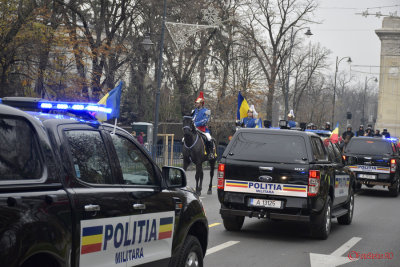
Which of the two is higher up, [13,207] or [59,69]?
[59,69]

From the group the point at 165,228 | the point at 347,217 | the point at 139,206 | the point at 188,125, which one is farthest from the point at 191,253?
the point at 188,125

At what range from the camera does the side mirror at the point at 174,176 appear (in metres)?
6.10

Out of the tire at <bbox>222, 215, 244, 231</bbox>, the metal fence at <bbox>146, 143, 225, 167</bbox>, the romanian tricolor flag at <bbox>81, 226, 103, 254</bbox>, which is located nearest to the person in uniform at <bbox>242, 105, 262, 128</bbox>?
the tire at <bbox>222, 215, 244, 231</bbox>

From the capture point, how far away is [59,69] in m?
30.6

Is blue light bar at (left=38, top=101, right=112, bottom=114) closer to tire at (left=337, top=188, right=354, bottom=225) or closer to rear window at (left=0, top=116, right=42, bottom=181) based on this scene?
rear window at (left=0, top=116, right=42, bottom=181)

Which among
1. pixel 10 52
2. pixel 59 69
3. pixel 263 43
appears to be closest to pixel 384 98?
pixel 263 43

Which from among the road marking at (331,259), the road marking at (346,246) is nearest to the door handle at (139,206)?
the road marking at (331,259)

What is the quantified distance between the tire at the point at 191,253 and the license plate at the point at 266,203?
4409 millimetres

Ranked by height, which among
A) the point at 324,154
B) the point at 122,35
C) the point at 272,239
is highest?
the point at 122,35

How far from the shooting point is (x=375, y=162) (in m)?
21.7

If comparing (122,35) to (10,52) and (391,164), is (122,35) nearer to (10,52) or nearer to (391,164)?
(10,52)

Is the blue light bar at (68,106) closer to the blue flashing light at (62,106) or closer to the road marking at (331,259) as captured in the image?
the blue flashing light at (62,106)

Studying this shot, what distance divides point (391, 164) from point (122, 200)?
697 inches

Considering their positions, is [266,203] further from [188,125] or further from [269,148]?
[188,125]
